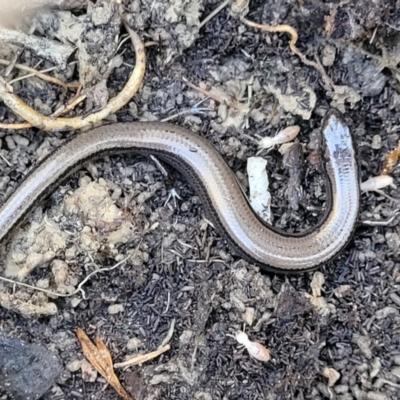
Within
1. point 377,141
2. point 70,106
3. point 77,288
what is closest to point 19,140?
point 70,106

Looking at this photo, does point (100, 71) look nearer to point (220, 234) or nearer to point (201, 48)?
point (201, 48)

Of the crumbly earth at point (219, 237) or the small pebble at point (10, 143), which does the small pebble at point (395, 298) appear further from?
the small pebble at point (10, 143)

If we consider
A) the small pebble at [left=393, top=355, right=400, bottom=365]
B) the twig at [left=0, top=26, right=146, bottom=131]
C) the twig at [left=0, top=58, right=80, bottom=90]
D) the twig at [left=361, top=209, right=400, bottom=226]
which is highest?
the twig at [left=0, top=58, right=80, bottom=90]

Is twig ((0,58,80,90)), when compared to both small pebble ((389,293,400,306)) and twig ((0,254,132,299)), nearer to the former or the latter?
twig ((0,254,132,299))

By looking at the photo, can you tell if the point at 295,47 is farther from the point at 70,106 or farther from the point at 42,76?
the point at 42,76

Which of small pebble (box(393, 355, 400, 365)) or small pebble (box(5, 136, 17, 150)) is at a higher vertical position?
small pebble (box(5, 136, 17, 150))

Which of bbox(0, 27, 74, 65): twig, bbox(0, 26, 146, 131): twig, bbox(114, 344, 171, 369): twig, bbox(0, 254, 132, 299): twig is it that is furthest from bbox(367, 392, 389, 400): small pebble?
bbox(0, 27, 74, 65): twig
